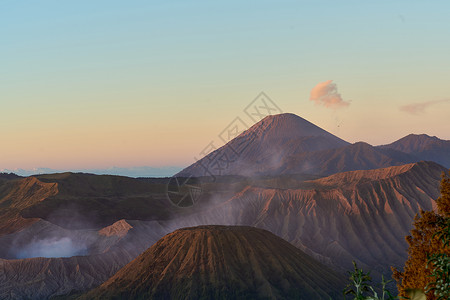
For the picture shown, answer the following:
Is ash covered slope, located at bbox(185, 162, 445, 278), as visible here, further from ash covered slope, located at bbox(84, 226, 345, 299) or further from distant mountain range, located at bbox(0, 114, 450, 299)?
ash covered slope, located at bbox(84, 226, 345, 299)

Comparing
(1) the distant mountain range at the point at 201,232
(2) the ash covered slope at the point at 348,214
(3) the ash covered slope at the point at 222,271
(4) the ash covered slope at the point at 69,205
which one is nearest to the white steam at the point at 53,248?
(1) the distant mountain range at the point at 201,232

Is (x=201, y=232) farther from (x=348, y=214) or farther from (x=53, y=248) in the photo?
(x=348, y=214)

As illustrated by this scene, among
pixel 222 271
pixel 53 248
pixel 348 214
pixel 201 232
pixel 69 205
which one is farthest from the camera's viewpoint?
pixel 69 205

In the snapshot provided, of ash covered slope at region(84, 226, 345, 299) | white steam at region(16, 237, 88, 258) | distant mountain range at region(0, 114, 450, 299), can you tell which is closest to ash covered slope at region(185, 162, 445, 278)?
distant mountain range at region(0, 114, 450, 299)

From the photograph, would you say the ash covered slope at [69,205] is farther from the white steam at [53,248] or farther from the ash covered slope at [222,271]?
the ash covered slope at [222,271]

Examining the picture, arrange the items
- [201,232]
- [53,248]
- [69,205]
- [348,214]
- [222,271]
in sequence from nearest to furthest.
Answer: [222,271], [201,232], [53,248], [348,214], [69,205]

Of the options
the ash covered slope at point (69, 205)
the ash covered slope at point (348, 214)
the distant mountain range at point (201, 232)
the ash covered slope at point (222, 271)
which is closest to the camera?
the ash covered slope at point (222, 271)

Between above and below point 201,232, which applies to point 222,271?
below

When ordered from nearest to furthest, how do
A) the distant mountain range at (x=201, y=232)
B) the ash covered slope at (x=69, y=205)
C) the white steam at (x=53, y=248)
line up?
→ the distant mountain range at (x=201, y=232) < the white steam at (x=53, y=248) < the ash covered slope at (x=69, y=205)

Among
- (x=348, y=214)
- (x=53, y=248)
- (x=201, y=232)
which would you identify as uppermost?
(x=53, y=248)

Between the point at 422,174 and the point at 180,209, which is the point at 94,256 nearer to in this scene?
the point at 180,209

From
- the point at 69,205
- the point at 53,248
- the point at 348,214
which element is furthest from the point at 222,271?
the point at 69,205
